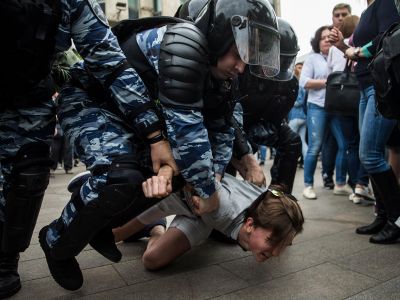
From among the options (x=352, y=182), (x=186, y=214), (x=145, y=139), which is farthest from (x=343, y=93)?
(x=145, y=139)

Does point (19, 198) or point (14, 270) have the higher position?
point (19, 198)

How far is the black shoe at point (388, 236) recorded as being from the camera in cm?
220

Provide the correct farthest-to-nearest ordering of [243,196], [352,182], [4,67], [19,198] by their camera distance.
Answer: [352,182], [243,196], [19,198], [4,67]

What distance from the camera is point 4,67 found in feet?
4.50

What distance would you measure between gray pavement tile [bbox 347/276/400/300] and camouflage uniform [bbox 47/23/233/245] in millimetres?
700

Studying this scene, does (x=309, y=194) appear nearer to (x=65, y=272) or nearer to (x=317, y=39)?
(x=317, y=39)

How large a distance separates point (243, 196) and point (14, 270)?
1071mm

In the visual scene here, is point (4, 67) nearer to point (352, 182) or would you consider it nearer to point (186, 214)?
point (186, 214)

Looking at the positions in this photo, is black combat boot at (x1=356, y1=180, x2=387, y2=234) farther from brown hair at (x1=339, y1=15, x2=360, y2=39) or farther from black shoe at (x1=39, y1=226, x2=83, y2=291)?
black shoe at (x1=39, y1=226, x2=83, y2=291)

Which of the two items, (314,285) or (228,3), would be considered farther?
(314,285)

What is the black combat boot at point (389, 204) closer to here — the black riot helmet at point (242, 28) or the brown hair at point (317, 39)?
the black riot helmet at point (242, 28)

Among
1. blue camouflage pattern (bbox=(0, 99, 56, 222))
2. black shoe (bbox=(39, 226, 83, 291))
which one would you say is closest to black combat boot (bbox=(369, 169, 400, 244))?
black shoe (bbox=(39, 226, 83, 291))

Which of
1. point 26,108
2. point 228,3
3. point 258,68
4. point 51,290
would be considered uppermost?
point 228,3

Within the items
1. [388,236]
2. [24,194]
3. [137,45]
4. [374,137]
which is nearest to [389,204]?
[388,236]
